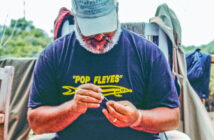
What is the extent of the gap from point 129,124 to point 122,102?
0.09 meters

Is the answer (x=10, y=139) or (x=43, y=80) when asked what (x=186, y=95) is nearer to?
(x=43, y=80)

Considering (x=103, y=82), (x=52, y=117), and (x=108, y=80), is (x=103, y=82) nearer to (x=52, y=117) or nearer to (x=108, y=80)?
(x=108, y=80)

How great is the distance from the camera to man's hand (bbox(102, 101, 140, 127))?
965 mm

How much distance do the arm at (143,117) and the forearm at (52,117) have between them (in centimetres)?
14

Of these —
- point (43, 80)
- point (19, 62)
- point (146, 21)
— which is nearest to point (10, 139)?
point (19, 62)

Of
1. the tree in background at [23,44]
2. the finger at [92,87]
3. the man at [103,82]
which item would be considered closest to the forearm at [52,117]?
the man at [103,82]

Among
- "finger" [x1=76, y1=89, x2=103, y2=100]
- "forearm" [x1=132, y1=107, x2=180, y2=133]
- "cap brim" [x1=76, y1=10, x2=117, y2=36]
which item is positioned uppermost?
"cap brim" [x1=76, y1=10, x2=117, y2=36]

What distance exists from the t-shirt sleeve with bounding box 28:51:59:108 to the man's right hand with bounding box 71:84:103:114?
111 mm

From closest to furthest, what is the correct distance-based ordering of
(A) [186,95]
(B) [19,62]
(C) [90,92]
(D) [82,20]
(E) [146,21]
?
(C) [90,92] → (D) [82,20] → (E) [146,21] → (A) [186,95] → (B) [19,62]

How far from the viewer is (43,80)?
1.06 meters

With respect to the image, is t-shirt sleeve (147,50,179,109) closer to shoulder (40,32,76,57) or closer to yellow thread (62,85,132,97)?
Answer: yellow thread (62,85,132,97)

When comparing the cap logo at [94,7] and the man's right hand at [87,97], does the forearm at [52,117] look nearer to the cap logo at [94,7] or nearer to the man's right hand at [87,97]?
the man's right hand at [87,97]

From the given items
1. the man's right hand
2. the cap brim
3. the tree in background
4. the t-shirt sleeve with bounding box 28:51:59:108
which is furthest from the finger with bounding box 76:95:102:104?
the tree in background

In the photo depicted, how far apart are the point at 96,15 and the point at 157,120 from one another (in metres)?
0.48
